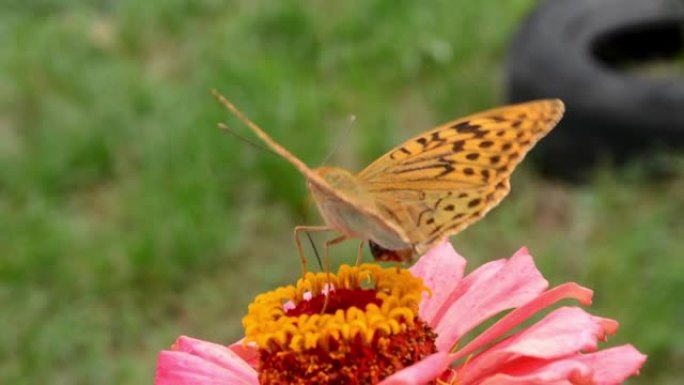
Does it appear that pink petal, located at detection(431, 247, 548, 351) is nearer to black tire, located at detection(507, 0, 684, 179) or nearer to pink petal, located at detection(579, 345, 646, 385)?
pink petal, located at detection(579, 345, 646, 385)

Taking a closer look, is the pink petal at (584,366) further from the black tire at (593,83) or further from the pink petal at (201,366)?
the black tire at (593,83)

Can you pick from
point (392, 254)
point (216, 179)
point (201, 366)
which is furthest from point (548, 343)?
point (216, 179)

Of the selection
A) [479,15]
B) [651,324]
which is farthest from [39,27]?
[651,324]

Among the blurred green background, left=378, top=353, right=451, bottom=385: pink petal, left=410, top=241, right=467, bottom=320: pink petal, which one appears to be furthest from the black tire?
left=378, top=353, right=451, bottom=385: pink petal

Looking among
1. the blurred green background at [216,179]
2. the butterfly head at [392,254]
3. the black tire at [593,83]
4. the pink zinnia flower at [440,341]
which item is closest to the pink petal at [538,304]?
the pink zinnia flower at [440,341]

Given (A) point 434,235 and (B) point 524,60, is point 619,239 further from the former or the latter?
(A) point 434,235

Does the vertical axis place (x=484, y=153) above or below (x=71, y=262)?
below

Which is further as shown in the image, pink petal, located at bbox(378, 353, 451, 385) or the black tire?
the black tire
